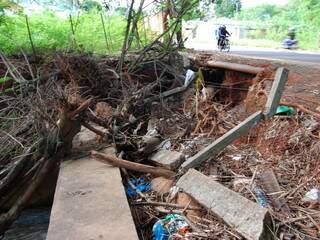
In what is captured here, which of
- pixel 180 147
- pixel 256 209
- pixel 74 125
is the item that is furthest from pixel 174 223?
pixel 74 125

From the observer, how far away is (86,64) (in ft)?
20.8

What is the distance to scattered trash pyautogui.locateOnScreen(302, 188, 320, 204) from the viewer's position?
3.42 meters

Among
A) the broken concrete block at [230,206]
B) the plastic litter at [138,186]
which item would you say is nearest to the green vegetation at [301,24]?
the plastic litter at [138,186]

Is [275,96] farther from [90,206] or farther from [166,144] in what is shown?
[90,206]

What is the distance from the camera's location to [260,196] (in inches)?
139

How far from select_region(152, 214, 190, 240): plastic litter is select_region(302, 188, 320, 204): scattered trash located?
1.13 m

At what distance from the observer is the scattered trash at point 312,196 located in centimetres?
342

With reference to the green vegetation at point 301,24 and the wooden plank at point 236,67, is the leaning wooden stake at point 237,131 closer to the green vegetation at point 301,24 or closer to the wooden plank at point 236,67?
the wooden plank at point 236,67

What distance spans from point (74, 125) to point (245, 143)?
224 cm

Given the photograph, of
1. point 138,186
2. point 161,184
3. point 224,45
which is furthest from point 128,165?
point 224,45

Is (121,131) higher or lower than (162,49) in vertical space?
lower

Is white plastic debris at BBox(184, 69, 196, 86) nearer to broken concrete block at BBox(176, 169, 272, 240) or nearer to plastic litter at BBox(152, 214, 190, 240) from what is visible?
broken concrete block at BBox(176, 169, 272, 240)

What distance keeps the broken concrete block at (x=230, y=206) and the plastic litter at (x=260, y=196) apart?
300mm

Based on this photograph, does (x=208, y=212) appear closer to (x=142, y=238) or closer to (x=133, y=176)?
(x=142, y=238)
